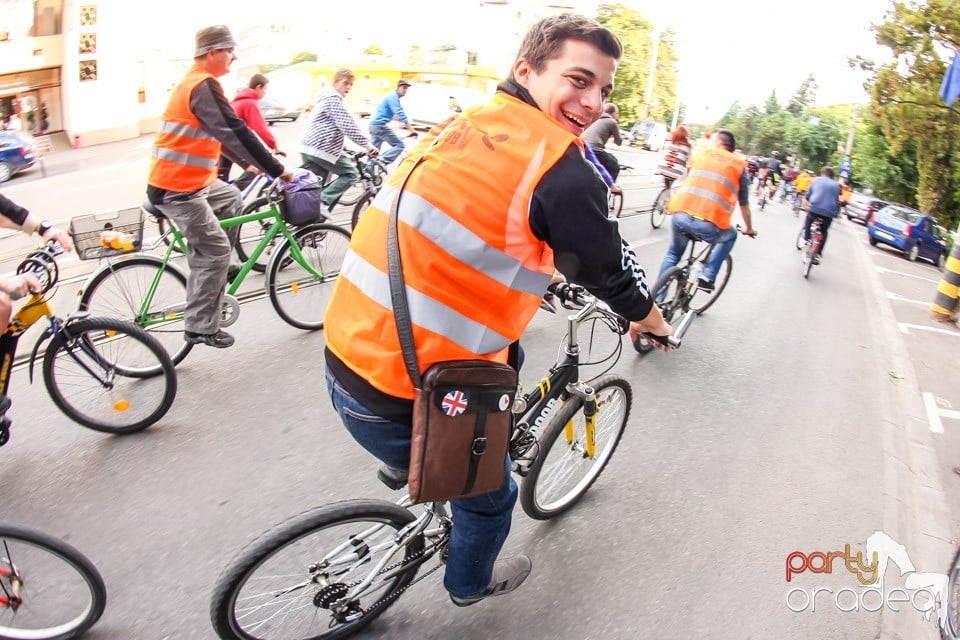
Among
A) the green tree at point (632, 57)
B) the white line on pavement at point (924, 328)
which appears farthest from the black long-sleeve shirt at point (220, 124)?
the green tree at point (632, 57)

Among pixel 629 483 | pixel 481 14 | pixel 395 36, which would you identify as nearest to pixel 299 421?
pixel 629 483

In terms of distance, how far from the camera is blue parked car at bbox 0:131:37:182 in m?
14.5

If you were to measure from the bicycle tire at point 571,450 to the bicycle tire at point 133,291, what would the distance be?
257cm

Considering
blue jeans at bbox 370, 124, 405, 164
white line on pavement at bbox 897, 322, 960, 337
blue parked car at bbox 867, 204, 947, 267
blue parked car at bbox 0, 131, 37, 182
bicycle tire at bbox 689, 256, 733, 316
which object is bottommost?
blue parked car at bbox 0, 131, 37, 182

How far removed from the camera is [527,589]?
2.88 meters

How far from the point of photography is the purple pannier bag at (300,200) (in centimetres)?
479

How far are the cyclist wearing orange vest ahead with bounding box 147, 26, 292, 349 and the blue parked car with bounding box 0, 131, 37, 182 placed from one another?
1384 centimetres

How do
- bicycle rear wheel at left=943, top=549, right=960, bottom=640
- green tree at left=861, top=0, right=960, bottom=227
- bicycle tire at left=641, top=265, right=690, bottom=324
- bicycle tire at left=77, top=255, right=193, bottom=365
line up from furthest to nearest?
green tree at left=861, top=0, right=960, bottom=227
bicycle tire at left=641, top=265, right=690, bottom=324
bicycle tire at left=77, top=255, right=193, bottom=365
bicycle rear wheel at left=943, top=549, right=960, bottom=640

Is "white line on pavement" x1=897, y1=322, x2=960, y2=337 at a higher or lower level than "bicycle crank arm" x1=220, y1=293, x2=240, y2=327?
lower

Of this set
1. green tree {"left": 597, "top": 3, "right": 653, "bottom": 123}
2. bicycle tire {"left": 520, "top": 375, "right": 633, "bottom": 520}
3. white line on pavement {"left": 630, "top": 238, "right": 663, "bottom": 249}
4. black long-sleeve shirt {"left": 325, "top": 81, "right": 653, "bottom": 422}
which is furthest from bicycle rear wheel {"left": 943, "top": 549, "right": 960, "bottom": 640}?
green tree {"left": 597, "top": 3, "right": 653, "bottom": 123}

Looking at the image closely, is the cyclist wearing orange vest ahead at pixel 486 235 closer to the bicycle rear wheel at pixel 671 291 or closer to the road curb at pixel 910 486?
the road curb at pixel 910 486

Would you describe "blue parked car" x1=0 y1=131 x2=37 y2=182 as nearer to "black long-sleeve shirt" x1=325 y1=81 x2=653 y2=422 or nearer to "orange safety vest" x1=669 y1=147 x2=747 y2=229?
"orange safety vest" x1=669 y1=147 x2=747 y2=229

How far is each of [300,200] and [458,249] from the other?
3482 mm

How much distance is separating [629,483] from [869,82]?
2554 centimetres
